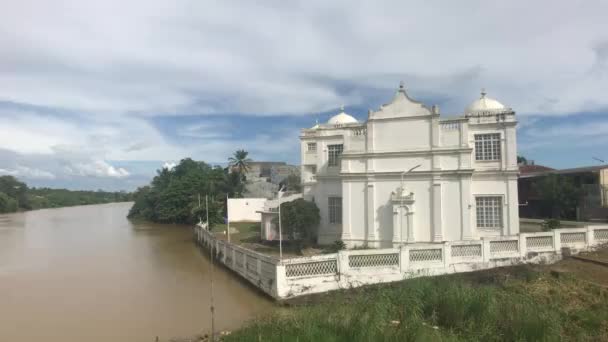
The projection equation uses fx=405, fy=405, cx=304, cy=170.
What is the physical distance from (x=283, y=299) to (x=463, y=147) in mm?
8716

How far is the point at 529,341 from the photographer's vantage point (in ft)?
19.2

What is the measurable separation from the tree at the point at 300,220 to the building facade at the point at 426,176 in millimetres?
1481

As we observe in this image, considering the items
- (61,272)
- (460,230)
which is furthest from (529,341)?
(61,272)

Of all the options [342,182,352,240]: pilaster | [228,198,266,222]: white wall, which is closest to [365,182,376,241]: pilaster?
[342,182,352,240]: pilaster

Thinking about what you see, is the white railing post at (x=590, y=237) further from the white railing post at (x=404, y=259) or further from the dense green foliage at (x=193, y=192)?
the dense green foliage at (x=193, y=192)

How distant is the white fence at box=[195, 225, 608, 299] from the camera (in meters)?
11.1

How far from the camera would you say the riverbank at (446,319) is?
5738 millimetres

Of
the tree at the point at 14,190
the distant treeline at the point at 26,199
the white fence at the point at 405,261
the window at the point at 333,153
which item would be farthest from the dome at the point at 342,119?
the tree at the point at 14,190

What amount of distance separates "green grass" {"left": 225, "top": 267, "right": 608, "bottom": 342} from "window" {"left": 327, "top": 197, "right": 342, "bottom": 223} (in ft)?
30.5

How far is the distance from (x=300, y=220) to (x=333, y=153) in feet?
12.0

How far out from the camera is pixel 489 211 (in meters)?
15.8

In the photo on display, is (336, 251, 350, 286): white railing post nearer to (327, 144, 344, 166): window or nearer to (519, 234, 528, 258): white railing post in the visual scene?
(519, 234, 528, 258): white railing post

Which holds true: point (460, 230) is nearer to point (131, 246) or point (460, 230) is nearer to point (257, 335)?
point (257, 335)

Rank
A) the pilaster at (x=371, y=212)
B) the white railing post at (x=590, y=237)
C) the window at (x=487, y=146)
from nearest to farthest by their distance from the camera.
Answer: the white railing post at (x=590, y=237) < the pilaster at (x=371, y=212) < the window at (x=487, y=146)
